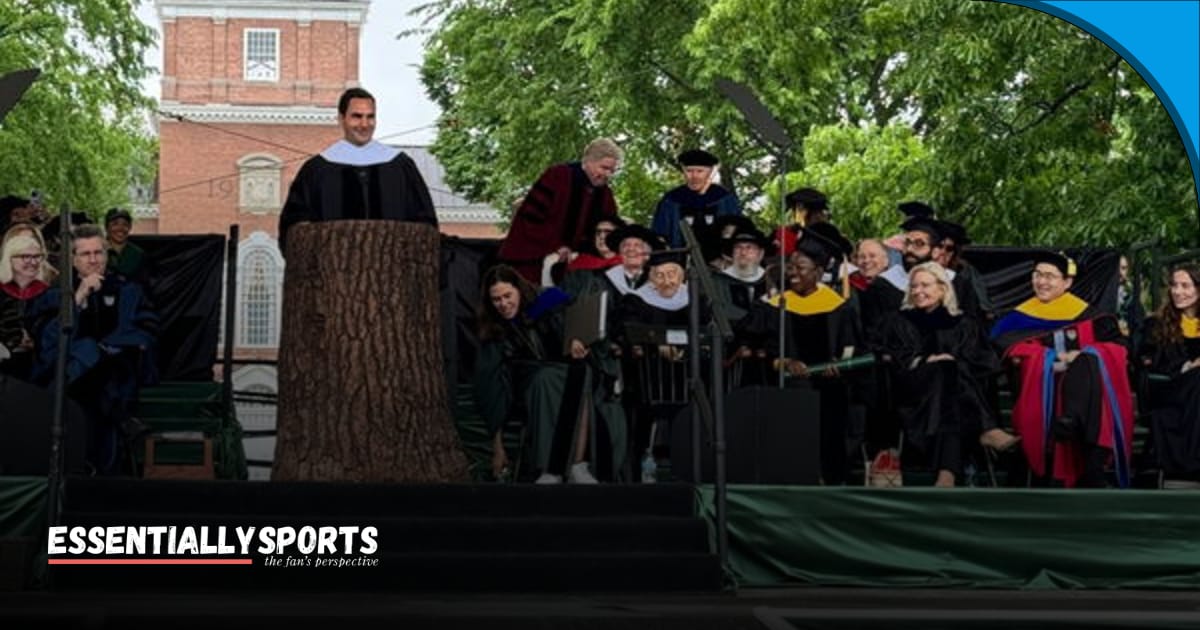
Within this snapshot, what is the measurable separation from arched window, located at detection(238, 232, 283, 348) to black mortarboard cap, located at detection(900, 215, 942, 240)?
4953 cm

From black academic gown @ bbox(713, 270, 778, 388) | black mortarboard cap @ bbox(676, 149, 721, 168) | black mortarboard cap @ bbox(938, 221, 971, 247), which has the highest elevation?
black mortarboard cap @ bbox(676, 149, 721, 168)

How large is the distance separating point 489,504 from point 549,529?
41 cm

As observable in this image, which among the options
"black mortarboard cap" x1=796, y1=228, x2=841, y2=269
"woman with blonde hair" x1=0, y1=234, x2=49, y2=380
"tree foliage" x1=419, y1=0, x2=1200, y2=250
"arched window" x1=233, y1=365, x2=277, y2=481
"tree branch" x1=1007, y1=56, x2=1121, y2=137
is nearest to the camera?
"woman with blonde hair" x1=0, y1=234, x2=49, y2=380

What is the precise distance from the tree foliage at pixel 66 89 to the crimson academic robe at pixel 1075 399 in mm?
22042

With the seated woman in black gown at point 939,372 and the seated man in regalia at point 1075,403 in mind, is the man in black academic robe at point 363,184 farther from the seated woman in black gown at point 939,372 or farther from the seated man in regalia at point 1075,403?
the seated man in regalia at point 1075,403

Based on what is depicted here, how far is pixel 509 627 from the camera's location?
1009 centimetres

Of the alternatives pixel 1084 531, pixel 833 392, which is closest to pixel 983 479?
pixel 833 392

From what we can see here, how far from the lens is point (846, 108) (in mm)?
37688

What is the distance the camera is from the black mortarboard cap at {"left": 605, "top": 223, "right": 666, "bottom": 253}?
15047mm

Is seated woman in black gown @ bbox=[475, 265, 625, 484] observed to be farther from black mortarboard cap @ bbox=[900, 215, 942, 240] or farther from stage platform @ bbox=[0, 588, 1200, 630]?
black mortarboard cap @ bbox=[900, 215, 942, 240]

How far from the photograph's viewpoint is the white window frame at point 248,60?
69.4m

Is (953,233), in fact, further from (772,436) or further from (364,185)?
(364,185)

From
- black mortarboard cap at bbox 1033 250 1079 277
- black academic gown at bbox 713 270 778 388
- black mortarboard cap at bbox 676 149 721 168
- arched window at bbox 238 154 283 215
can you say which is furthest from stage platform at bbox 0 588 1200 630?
arched window at bbox 238 154 283 215

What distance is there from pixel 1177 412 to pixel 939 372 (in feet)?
6.04
